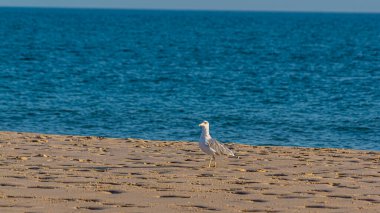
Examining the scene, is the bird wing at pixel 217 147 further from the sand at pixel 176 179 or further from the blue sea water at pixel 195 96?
the blue sea water at pixel 195 96

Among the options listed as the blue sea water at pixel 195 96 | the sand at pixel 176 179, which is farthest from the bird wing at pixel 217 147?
the blue sea water at pixel 195 96

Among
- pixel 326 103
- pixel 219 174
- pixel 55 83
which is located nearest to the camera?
pixel 219 174

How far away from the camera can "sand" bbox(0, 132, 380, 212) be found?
34.1ft

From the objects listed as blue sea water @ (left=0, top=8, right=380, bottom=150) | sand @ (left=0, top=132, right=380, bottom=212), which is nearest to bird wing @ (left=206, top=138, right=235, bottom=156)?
sand @ (left=0, top=132, right=380, bottom=212)

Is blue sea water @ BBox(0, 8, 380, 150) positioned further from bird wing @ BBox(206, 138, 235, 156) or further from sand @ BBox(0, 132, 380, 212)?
bird wing @ BBox(206, 138, 235, 156)

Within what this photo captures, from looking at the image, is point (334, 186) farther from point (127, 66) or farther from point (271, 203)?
point (127, 66)

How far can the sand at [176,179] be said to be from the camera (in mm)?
10383

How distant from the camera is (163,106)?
27.3 meters

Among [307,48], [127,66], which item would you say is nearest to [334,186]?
[127,66]

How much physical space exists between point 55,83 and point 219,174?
74.4 feet

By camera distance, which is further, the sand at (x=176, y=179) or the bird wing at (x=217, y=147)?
the bird wing at (x=217, y=147)

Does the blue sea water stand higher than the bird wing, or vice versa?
the blue sea water

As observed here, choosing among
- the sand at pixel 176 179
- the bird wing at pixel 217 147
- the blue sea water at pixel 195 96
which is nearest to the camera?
the sand at pixel 176 179

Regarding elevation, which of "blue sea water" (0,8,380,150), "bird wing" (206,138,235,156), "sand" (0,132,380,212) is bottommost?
"sand" (0,132,380,212)
